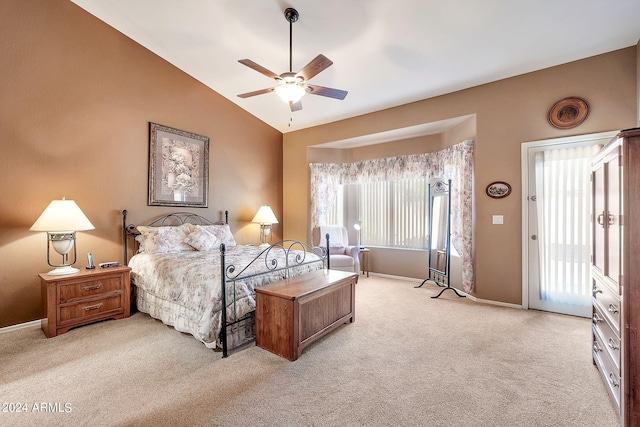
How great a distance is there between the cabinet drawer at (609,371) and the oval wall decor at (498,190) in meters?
2.14

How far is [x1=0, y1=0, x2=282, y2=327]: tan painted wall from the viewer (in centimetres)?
307

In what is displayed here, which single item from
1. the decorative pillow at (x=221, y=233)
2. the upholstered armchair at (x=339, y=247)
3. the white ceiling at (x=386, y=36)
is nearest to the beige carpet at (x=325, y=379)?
the decorative pillow at (x=221, y=233)

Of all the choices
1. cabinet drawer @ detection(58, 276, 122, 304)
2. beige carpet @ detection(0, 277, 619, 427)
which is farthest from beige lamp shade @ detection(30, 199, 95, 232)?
beige carpet @ detection(0, 277, 619, 427)

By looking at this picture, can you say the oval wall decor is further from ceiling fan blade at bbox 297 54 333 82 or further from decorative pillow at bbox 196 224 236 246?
decorative pillow at bbox 196 224 236 246

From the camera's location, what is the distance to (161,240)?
3889mm

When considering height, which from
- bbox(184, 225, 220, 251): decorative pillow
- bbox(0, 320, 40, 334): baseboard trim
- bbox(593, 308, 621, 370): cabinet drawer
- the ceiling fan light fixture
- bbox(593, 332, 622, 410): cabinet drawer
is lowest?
bbox(0, 320, 40, 334): baseboard trim

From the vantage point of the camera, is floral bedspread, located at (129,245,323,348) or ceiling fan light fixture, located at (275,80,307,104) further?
ceiling fan light fixture, located at (275,80,307,104)

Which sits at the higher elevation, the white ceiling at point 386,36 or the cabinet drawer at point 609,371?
the white ceiling at point 386,36

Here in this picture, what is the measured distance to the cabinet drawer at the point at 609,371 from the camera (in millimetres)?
1777

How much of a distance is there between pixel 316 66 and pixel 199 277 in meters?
2.32

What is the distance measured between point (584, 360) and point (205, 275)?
3539mm

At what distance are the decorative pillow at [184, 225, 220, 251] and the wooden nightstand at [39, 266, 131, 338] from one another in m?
0.85

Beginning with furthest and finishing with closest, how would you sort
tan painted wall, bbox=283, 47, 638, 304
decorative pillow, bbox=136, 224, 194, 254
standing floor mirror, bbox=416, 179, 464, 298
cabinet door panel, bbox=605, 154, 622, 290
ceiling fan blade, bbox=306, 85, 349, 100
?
1. standing floor mirror, bbox=416, 179, 464, 298
2. decorative pillow, bbox=136, 224, 194, 254
3. tan painted wall, bbox=283, 47, 638, 304
4. ceiling fan blade, bbox=306, 85, 349, 100
5. cabinet door panel, bbox=605, 154, 622, 290

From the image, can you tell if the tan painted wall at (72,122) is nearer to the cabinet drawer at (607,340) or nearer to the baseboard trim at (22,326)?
the baseboard trim at (22,326)
